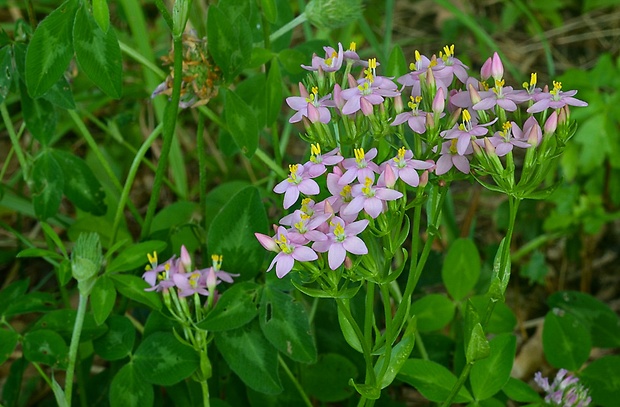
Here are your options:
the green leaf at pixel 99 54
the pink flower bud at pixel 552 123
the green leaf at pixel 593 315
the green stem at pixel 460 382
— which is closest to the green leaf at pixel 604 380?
the green leaf at pixel 593 315

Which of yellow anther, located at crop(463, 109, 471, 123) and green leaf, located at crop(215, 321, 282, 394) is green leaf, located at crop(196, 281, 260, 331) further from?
yellow anther, located at crop(463, 109, 471, 123)

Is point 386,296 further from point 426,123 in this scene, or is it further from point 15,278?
point 15,278

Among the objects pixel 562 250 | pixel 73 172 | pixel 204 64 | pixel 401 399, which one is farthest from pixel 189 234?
pixel 562 250

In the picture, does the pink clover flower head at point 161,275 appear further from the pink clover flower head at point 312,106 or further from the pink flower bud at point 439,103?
the pink flower bud at point 439,103

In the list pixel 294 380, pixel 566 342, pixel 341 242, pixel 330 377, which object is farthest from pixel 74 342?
pixel 566 342

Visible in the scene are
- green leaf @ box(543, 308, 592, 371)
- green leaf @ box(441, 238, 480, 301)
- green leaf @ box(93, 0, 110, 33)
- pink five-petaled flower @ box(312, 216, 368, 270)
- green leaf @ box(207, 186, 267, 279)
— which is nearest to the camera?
pink five-petaled flower @ box(312, 216, 368, 270)

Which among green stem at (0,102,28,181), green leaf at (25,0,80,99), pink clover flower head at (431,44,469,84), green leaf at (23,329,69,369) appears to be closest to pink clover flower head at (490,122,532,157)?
pink clover flower head at (431,44,469,84)

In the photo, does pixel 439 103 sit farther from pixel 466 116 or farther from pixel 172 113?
pixel 172 113
